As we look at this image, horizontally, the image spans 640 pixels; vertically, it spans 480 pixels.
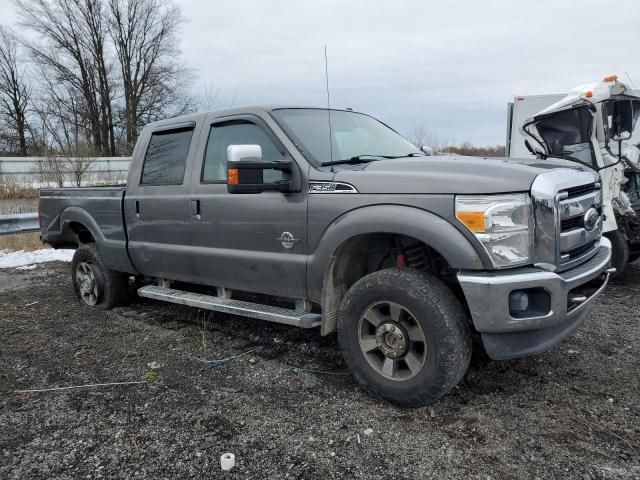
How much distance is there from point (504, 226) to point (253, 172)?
1.69 metres

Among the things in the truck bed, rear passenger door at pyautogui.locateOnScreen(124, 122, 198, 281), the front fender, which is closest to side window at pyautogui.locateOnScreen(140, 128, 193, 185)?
rear passenger door at pyautogui.locateOnScreen(124, 122, 198, 281)

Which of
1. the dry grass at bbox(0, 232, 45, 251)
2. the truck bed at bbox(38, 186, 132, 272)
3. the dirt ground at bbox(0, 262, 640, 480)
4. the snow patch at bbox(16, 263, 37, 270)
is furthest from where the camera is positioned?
the dry grass at bbox(0, 232, 45, 251)

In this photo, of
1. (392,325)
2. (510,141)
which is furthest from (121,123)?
(392,325)

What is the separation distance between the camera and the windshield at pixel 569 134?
5.62m

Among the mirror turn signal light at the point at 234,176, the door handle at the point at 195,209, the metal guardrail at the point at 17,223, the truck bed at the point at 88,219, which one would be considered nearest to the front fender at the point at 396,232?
the mirror turn signal light at the point at 234,176

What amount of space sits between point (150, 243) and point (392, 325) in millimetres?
2629

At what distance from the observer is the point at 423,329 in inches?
116

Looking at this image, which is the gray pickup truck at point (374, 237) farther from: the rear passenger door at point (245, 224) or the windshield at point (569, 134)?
the windshield at point (569, 134)

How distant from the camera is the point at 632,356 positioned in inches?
151

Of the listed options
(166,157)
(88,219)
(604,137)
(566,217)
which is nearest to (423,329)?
(566,217)

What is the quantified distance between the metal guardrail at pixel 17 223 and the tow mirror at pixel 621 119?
8.90m

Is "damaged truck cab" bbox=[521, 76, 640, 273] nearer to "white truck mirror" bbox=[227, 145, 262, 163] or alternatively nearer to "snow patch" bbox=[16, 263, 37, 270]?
"white truck mirror" bbox=[227, 145, 262, 163]

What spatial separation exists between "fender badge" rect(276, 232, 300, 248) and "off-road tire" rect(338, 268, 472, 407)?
58 cm

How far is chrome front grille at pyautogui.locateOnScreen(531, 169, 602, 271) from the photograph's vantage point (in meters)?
2.77
